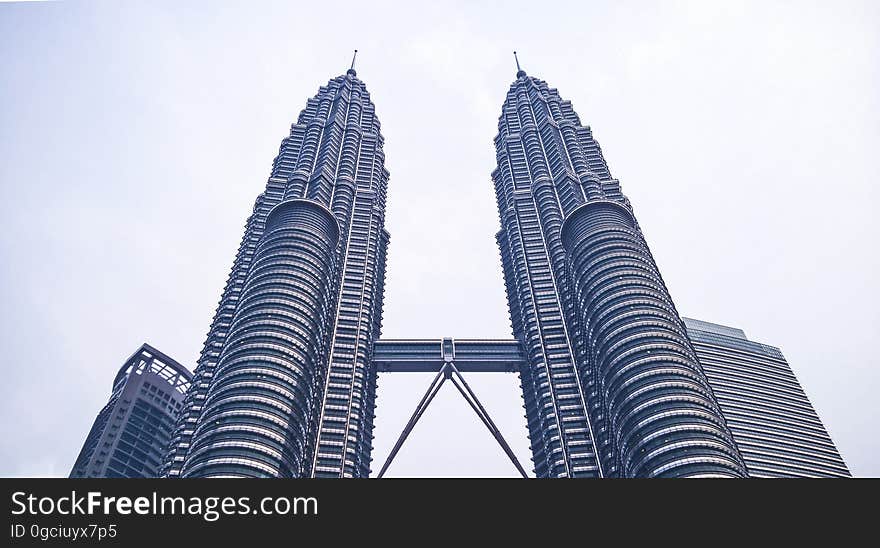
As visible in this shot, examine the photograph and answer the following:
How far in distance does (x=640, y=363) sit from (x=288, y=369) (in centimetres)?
7247

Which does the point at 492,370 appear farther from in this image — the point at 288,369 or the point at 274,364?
the point at 274,364

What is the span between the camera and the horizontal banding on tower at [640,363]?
123 metres

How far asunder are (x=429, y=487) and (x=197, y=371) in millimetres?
135255

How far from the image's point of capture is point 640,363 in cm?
13800

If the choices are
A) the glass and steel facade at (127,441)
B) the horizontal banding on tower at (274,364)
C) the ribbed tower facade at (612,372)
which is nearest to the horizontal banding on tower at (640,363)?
the ribbed tower facade at (612,372)

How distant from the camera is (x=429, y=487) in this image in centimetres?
5028

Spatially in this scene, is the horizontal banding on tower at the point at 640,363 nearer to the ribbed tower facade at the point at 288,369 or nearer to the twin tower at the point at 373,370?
the twin tower at the point at 373,370

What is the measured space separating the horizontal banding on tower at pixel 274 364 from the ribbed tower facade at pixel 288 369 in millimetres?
237

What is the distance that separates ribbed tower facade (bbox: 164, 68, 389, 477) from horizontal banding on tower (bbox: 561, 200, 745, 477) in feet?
205

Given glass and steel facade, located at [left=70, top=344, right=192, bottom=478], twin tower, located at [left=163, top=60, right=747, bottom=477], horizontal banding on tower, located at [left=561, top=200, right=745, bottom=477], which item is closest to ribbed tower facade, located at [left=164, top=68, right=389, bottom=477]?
twin tower, located at [left=163, top=60, right=747, bottom=477]

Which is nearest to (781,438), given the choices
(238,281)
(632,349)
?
(632,349)

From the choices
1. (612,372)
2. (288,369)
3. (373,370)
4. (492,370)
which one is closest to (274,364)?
(288,369)

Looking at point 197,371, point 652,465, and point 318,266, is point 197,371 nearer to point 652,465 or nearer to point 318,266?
point 318,266

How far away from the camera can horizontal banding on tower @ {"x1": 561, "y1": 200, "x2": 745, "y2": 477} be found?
12306cm
